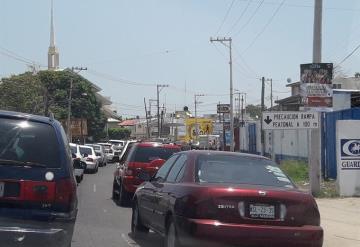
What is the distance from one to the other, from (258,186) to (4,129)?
326 cm

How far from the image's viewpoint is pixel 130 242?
10758mm

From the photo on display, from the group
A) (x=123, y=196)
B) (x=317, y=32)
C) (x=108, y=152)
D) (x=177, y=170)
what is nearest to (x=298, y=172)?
(x=317, y=32)

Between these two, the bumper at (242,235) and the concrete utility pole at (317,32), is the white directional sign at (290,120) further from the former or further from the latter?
the bumper at (242,235)

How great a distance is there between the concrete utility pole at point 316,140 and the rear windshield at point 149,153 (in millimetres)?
4232

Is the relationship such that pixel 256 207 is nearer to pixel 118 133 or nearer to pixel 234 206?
pixel 234 206

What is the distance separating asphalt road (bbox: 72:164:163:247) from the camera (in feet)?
34.9

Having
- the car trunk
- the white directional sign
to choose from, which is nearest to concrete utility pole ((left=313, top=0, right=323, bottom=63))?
the white directional sign

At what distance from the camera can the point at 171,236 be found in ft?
28.1

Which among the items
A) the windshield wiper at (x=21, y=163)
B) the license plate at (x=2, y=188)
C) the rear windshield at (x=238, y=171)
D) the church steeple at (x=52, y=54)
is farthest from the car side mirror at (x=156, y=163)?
the church steeple at (x=52, y=54)

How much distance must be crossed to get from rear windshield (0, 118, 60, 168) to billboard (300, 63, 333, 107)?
1204 centimetres

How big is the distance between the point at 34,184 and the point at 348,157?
512 inches

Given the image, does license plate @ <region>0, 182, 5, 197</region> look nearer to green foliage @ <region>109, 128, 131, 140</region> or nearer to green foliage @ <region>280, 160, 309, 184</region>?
green foliage @ <region>280, 160, 309, 184</region>

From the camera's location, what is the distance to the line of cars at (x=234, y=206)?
7699 millimetres

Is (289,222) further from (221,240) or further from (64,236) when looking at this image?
(64,236)
